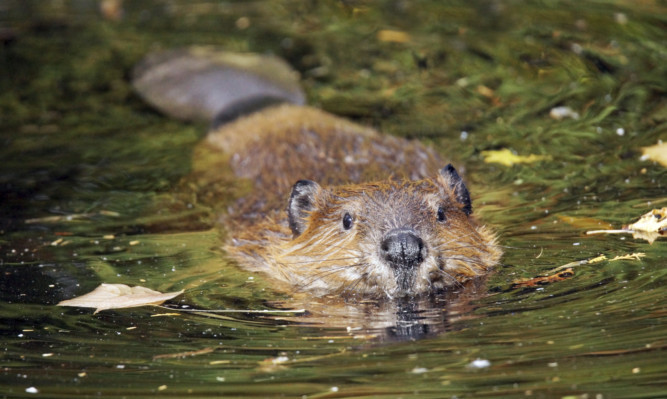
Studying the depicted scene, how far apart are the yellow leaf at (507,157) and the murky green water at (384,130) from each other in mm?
68

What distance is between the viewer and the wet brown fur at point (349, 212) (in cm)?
468

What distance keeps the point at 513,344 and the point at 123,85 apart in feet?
19.5

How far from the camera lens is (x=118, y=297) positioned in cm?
495

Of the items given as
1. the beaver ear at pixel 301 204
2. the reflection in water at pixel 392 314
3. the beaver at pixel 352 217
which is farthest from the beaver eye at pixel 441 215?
the beaver ear at pixel 301 204

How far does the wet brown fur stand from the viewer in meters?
4.68

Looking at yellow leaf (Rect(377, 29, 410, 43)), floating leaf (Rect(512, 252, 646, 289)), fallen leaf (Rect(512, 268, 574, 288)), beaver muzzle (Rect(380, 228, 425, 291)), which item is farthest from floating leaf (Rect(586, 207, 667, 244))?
yellow leaf (Rect(377, 29, 410, 43))

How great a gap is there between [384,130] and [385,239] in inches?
140

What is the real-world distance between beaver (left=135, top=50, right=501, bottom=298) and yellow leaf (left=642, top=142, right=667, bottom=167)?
4.51 ft

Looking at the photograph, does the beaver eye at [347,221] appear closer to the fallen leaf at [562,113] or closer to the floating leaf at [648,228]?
the floating leaf at [648,228]

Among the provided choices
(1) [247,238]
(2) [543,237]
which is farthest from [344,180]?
(2) [543,237]

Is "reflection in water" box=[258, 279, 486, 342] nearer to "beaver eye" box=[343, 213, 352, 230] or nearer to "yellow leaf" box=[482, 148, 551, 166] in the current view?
"beaver eye" box=[343, 213, 352, 230]

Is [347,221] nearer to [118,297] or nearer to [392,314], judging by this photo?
[392,314]

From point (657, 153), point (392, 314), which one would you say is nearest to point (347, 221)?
point (392, 314)

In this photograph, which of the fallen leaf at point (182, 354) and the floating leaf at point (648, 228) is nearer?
the fallen leaf at point (182, 354)
